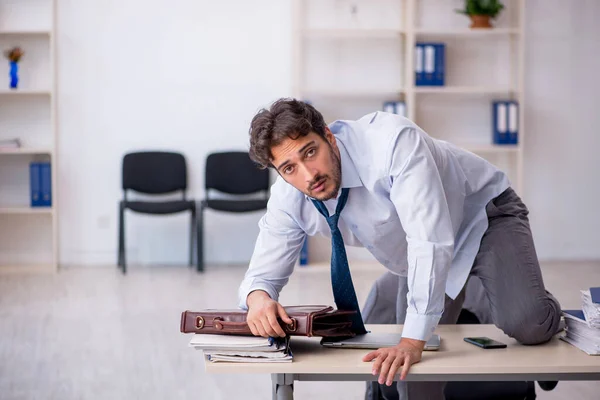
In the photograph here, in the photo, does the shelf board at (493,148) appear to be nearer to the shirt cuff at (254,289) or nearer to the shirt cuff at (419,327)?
the shirt cuff at (254,289)

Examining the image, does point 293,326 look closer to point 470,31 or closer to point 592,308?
point 592,308

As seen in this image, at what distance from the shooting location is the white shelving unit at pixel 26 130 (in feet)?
20.9

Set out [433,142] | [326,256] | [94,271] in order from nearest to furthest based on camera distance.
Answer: [433,142] → [94,271] → [326,256]

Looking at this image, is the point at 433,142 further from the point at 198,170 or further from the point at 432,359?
the point at 198,170

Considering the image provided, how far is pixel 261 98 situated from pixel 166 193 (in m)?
1.04

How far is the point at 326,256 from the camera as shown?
21.9ft

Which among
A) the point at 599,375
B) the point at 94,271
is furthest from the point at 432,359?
the point at 94,271

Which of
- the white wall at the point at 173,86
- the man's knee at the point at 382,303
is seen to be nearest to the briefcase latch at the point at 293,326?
the man's knee at the point at 382,303

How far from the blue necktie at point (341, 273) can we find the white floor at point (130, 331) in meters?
1.19

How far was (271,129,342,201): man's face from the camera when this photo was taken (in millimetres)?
1989

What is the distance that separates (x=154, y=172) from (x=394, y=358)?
4759mm

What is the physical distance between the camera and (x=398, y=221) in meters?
2.25

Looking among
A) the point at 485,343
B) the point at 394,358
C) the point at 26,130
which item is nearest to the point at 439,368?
the point at 394,358

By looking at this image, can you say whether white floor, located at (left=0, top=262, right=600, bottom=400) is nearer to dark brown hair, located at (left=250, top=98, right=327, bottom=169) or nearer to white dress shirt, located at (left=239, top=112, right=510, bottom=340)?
white dress shirt, located at (left=239, top=112, right=510, bottom=340)
